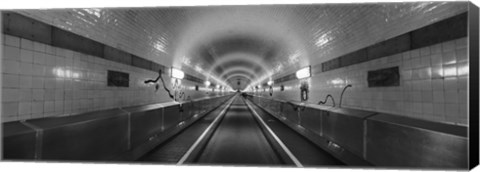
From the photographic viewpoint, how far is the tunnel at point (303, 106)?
2.50 m

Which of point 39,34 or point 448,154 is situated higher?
point 39,34

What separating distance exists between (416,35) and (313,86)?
404 centimetres

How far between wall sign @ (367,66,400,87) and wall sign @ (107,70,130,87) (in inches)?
237

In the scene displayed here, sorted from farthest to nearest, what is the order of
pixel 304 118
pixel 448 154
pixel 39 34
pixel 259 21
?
1. pixel 304 118
2. pixel 259 21
3. pixel 39 34
4. pixel 448 154

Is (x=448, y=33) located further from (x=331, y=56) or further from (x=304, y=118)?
(x=304, y=118)

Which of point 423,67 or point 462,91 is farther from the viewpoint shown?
point 423,67

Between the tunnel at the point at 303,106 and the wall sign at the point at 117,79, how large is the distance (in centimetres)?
4

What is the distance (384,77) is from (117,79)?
6.07 metres

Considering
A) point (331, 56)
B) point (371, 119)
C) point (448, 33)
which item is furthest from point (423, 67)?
point (331, 56)

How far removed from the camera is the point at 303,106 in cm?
682

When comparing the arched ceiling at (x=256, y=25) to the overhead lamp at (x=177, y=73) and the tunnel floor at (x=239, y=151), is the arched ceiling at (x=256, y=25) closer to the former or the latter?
the overhead lamp at (x=177, y=73)

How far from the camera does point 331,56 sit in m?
5.68

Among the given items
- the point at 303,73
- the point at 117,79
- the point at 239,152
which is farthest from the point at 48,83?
the point at 303,73

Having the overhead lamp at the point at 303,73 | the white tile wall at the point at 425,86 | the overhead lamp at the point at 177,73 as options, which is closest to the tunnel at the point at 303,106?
the white tile wall at the point at 425,86
